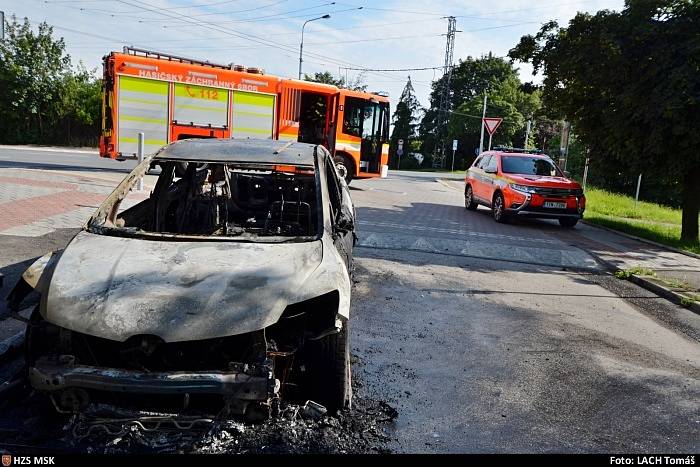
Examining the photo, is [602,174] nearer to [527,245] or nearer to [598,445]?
[527,245]

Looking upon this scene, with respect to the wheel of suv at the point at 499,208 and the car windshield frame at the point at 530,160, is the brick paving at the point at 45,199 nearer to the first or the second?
the wheel of suv at the point at 499,208

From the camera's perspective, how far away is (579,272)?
9.77 metres

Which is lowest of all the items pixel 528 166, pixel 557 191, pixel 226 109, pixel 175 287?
pixel 175 287

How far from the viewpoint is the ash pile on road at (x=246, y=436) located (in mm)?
3041

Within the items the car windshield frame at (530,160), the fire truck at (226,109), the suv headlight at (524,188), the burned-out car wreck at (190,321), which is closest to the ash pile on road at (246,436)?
the burned-out car wreck at (190,321)

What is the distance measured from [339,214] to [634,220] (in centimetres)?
1562

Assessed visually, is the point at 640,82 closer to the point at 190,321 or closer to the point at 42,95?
the point at 190,321

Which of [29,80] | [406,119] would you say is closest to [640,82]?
[29,80]

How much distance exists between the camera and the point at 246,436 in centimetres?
327

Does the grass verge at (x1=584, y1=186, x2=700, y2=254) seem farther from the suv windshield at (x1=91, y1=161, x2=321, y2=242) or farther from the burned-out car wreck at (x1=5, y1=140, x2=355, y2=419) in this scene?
the burned-out car wreck at (x1=5, y1=140, x2=355, y2=419)

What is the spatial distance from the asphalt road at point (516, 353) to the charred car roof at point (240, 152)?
5.68 feet

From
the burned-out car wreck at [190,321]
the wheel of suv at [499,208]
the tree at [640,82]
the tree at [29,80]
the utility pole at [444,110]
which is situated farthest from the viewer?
the utility pole at [444,110]

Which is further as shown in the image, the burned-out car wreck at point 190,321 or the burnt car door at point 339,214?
the burnt car door at point 339,214

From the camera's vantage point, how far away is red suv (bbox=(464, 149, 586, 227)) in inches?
561
